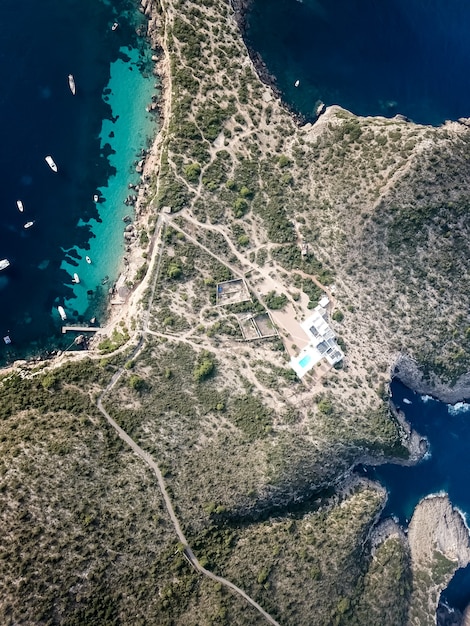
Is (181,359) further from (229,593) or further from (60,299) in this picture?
(229,593)

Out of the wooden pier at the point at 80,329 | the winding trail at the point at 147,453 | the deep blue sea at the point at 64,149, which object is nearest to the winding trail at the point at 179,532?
the winding trail at the point at 147,453

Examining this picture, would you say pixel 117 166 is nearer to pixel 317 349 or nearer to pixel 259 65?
pixel 259 65

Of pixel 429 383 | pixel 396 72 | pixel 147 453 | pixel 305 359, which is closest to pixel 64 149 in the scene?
pixel 147 453

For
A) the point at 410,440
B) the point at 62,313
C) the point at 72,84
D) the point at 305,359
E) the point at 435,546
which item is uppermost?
the point at 72,84

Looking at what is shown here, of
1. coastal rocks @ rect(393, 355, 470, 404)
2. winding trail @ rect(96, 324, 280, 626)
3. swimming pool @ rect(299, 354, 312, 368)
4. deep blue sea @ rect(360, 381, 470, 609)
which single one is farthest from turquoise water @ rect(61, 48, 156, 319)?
deep blue sea @ rect(360, 381, 470, 609)

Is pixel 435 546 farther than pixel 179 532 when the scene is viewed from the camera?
Yes

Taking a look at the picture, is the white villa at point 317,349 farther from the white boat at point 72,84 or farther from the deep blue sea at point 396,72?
the white boat at point 72,84
